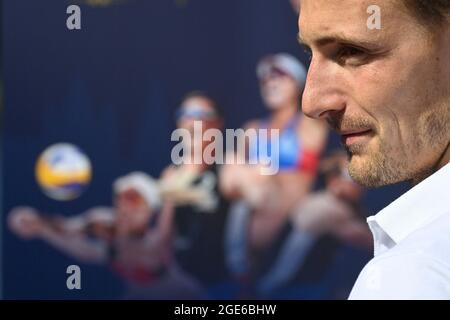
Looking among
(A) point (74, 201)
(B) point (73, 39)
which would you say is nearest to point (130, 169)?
(A) point (74, 201)

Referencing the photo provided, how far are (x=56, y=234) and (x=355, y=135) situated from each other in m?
3.08

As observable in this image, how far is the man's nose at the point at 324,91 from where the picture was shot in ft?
4.65

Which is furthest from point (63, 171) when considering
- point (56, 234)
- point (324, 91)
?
point (324, 91)

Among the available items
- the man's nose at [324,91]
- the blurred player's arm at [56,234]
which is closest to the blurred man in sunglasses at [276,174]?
the blurred player's arm at [56,234]

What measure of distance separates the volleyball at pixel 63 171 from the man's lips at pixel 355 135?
2.96 metres

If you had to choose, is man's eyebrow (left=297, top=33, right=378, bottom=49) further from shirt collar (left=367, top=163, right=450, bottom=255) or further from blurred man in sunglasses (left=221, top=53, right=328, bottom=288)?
blurred man in sunglasses (left=221, top=53, right=328, bottom=288)

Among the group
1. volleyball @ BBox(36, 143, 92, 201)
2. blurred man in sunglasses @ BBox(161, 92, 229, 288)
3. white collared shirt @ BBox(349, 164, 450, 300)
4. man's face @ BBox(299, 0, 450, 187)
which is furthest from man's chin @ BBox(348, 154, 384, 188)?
volleyball @ BBox(36, 143, 92, 201)

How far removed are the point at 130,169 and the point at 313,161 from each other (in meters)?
0.92

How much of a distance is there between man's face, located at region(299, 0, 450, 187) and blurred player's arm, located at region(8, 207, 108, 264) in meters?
3.00

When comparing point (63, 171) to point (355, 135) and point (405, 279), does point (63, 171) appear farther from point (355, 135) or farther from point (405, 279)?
point (405, 279)

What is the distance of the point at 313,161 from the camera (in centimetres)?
427

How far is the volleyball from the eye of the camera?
4262 mm
